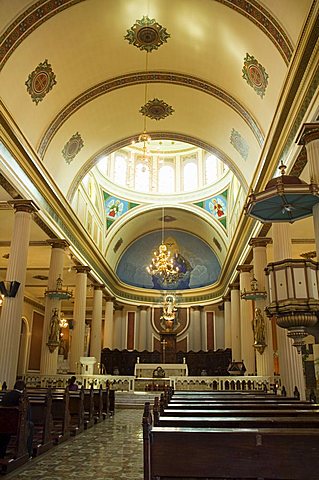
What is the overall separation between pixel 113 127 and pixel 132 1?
17.7 feet

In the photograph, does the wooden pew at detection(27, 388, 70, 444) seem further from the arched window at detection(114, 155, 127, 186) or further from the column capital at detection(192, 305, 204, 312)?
the column capital at detection(192, 305, 204, 312)

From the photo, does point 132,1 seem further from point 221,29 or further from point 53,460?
point 53,460

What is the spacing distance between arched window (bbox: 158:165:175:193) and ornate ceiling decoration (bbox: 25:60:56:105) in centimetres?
1351

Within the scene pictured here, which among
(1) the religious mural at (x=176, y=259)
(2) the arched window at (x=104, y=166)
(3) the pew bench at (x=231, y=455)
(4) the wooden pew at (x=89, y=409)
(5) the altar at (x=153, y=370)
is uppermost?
(2) the arched window at (x=104, y=166)

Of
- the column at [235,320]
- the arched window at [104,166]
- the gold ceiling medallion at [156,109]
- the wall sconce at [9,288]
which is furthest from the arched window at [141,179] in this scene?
the wall sconce at [9,288]

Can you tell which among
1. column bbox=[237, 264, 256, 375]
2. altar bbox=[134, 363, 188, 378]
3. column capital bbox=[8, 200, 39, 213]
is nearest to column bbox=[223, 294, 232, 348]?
altar bbox=[134, 363, 188, 378]

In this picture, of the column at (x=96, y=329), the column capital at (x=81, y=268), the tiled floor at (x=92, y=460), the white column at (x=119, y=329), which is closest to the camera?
the tiled floor at (x=92, y=460)

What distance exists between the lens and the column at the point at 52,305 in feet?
44.5

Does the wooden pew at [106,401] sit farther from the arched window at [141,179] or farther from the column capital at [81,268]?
the arched window at [141,179]

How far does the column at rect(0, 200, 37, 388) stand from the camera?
1023 centimetres

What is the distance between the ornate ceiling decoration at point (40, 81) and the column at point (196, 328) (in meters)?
18.0

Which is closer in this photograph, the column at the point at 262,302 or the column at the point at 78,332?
the column at the point at 262,302

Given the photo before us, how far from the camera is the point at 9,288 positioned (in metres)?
10.6

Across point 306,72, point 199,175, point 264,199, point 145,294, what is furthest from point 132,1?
point 145,294
